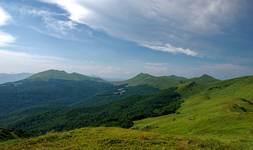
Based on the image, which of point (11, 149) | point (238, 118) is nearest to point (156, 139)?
point (11, 149)

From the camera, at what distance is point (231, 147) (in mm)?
36062

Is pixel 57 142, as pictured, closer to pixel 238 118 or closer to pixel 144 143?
pixel 144 143

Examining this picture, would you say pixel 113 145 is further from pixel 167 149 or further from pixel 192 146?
pixel 192 146

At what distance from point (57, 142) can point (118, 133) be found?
30.4 feet

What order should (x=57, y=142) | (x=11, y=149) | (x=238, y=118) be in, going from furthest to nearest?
1. (x=238, y=118)
2. (x=57, y=142)
3. (x=11, y=149)

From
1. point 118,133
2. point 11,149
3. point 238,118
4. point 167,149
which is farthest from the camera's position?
point 238,118

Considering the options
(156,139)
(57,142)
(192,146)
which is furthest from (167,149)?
(57,142)

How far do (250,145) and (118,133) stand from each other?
17.3 meters

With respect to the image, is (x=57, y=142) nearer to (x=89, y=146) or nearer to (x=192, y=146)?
(x=89, y=146)

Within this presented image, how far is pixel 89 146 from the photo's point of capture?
115 feet

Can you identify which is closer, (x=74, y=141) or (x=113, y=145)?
(x=113, y=145)

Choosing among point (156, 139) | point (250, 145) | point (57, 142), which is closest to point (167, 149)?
point (156, 139)

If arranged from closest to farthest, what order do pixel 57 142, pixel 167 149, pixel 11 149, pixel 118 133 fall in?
pixel 167 149 → pixel 11 149 → pixel 57 142 → pixel 118 133

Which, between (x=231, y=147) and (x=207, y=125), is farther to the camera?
(x=207, y=125)
